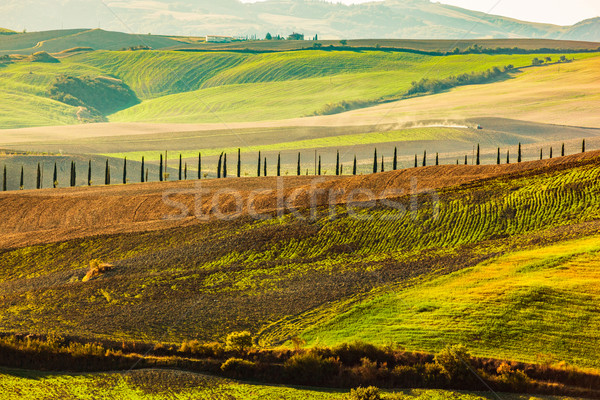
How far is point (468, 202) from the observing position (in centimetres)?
5791

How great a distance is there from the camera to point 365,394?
2658 centimetres

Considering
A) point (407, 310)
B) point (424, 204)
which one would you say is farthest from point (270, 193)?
point (407, 310)

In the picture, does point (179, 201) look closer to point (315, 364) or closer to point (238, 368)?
point (238, 368)

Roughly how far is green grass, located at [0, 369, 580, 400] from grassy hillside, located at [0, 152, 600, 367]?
16.3ft

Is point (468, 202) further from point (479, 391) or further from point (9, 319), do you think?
point (9, 319)

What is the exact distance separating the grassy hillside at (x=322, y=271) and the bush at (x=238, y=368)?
5.06m

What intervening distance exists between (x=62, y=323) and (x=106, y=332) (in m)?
3.26

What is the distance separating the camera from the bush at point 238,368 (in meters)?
30.2

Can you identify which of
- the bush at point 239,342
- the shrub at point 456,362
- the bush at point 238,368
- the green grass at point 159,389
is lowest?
the green grass at point 159,389

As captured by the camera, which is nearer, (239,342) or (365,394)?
(365,394)

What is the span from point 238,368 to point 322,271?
54.7ft

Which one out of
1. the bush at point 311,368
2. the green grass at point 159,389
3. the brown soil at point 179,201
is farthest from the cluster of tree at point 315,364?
the brown soil at point 179,201

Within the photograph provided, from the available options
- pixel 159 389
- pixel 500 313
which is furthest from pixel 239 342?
pixel 500 313

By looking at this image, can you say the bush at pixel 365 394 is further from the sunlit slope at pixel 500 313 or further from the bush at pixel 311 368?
the sunlit slope at pixel 500 313
